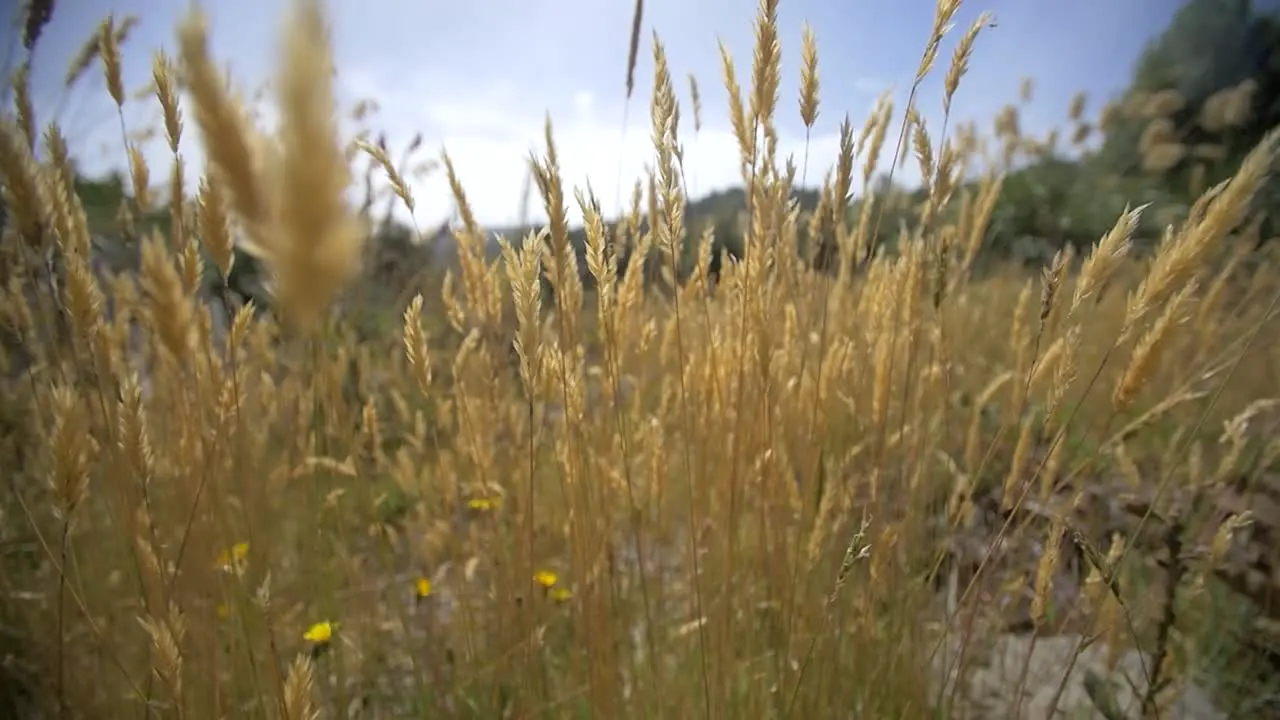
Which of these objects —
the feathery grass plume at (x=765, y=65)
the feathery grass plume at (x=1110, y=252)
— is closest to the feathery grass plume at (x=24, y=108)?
the feathery grass plume at (x=765, y=65)

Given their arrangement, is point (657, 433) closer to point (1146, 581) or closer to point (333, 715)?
point (333, 715)

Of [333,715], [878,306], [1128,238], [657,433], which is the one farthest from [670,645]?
[1128,238]

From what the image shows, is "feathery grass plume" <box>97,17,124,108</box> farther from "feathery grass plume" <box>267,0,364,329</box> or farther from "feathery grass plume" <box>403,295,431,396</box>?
"feathery grass plume" <box>267,0,364,329</box>

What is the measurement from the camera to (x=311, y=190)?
27cm

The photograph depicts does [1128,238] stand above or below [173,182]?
below

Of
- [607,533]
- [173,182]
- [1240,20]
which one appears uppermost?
[1240,20]

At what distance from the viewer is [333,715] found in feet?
3.56

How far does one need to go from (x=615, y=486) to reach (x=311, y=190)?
0.93 meters

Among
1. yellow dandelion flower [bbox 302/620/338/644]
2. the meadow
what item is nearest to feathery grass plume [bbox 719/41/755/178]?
the meadow

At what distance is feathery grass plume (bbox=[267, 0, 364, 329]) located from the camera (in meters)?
0.25

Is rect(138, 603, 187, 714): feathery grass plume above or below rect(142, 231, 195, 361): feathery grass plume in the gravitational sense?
below

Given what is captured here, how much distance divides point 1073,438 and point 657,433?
1.79 m

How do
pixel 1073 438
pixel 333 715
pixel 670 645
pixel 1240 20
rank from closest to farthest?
pixel 333 715 → pixel 670 645 → pixel 1073 438 → pixel 1240 20

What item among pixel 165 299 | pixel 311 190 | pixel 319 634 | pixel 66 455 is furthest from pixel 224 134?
pixel 319 634
